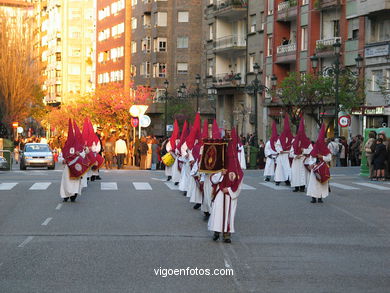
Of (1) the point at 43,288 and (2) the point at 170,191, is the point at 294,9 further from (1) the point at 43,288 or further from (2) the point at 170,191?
(1) the point at 43,288

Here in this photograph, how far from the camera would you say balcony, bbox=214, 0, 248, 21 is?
71.0m

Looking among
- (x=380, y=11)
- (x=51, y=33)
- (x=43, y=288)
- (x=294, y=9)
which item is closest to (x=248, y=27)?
(x=294, y=9)

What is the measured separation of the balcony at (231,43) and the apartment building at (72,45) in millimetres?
61728

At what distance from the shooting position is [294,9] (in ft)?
204

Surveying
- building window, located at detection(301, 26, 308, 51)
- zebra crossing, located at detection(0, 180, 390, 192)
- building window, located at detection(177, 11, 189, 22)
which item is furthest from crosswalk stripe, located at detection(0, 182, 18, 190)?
building window, located at detection(177, 11, 189, 22)

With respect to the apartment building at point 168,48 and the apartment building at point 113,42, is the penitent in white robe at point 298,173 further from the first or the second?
the apartment building at point 113,42

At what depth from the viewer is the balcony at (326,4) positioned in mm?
56438

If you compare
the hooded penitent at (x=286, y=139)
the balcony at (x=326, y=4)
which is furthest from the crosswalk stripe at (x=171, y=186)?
the balcony at (x=326, y=4)

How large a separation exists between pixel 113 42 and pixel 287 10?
5029cm

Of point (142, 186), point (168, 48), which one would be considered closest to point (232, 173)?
point (142, 186)

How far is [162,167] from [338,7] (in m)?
16.9

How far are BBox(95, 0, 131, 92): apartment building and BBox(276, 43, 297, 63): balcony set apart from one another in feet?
128

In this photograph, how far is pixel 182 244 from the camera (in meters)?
14.9

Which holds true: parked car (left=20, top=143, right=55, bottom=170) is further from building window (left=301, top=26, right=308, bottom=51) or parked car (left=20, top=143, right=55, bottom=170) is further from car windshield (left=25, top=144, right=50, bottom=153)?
building window (left=301, top=26, right=308, bottom=51)
